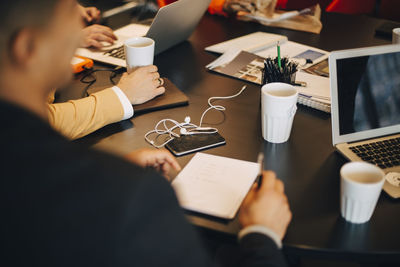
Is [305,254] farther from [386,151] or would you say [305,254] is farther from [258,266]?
[386,151]

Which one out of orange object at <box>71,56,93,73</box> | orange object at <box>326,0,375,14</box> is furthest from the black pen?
orange object at <box>326,0,375,14</box>

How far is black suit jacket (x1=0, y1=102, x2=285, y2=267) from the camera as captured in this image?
540 mm

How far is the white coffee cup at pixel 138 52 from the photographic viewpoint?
1403mm

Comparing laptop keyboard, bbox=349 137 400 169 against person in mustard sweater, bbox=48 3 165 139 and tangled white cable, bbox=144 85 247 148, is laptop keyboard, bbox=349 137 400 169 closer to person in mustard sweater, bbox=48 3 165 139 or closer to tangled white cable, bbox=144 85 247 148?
tangled white cable, bbox=144 85 247 148

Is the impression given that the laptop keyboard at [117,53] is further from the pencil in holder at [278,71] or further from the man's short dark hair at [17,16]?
the man's short dark hair at [17,16]

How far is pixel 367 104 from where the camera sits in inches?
43.0

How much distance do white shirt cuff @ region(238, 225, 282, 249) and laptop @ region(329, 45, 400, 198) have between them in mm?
357

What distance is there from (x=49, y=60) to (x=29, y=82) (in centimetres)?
5

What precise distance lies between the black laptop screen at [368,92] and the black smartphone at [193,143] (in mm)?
332

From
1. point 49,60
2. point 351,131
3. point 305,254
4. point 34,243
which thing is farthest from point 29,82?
point 351,131

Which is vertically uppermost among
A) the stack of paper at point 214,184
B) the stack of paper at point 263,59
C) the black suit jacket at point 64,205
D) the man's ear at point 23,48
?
the man's ear at point 23,48

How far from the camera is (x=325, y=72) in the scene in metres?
1.47

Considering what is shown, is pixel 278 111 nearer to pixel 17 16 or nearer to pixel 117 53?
pixel 17 16

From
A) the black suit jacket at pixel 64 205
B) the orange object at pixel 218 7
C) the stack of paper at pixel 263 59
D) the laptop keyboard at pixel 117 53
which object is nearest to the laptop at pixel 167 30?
the laptop keyboard at pixel 117 53
